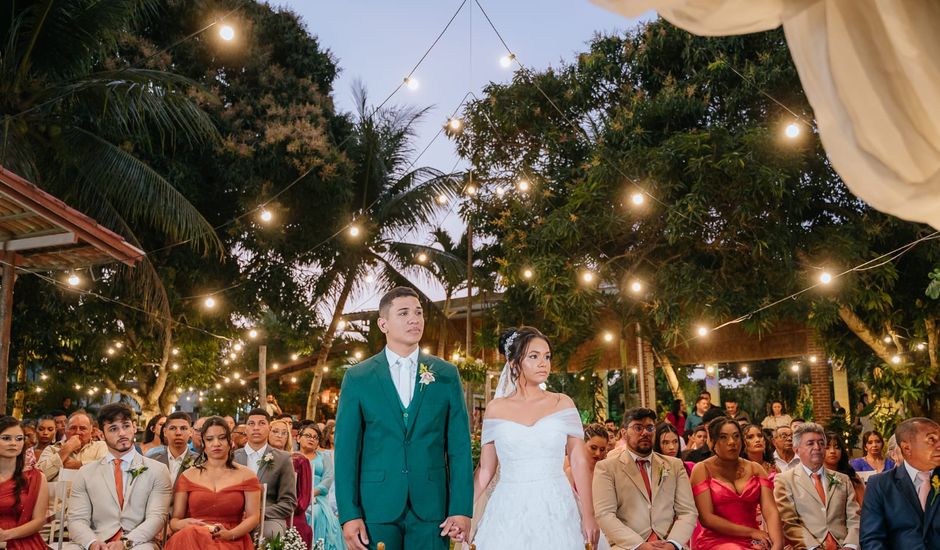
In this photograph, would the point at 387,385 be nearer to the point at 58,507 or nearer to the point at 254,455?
the point at 254,455

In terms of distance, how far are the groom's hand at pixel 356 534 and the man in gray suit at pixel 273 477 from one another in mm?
3409

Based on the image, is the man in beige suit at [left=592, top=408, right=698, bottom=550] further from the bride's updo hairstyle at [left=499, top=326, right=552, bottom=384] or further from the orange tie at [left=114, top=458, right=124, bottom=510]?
the orange tie at [left=114, top=458, right=124, bottom=510]

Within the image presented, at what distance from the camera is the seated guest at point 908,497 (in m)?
5.14

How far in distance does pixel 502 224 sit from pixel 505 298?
198 cm

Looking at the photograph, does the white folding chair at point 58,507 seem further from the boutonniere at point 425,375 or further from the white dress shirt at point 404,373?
the boutonniere at point 425,375

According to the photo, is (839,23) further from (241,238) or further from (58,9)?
(241,238)

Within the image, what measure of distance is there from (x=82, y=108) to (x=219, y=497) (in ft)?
34.6

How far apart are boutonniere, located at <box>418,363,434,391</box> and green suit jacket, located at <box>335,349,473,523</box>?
0.05ft

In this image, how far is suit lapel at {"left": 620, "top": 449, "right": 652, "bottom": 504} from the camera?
6242 millimetres

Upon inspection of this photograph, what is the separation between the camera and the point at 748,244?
530 inches

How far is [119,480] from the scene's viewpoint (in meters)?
6.26

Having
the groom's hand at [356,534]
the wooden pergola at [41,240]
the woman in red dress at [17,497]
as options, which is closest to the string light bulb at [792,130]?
the wooden pergola at [41,240]

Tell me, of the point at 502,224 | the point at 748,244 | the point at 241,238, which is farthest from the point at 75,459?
the point at 241,238

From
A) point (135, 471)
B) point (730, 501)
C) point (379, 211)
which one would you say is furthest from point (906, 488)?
point (379, 211)
